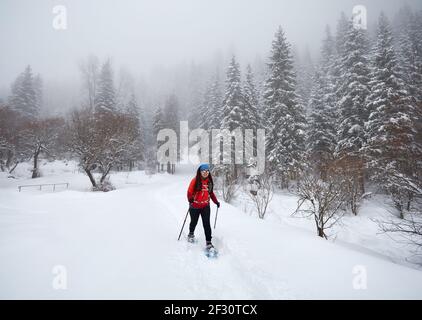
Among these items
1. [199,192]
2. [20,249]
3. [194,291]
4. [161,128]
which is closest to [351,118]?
[199,192]

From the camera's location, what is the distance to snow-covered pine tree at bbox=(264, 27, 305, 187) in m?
21.1

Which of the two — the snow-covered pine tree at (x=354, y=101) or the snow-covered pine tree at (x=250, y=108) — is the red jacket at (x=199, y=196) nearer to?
the snow-covered pine tree at (x=354, y=101)

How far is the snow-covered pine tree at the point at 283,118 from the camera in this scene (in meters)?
21.1

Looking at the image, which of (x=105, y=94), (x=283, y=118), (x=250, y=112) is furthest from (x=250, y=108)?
(x=105, y=94)

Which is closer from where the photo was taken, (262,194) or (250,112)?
(262,194)

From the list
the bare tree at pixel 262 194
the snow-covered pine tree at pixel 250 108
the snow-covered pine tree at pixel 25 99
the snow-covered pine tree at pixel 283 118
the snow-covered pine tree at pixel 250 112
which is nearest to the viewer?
the bare tree at pixel 262 194

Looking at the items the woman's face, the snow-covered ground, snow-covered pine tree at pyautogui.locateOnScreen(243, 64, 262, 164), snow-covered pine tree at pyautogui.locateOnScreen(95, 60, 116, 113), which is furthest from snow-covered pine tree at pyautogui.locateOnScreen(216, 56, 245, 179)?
snow-covered pine tree at pyautogui.locateOnScreen(95, 60, 116, 113)

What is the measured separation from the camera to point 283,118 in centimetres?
2158

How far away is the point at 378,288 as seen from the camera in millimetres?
3391

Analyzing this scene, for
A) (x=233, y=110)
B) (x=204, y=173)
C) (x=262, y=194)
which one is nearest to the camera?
(x=204, y=173)

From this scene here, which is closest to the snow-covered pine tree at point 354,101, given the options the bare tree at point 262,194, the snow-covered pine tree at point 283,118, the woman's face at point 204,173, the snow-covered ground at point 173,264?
the snow-covered pine tree at point 283,118

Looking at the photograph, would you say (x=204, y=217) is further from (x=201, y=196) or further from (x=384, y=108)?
(x=384, y=108)
